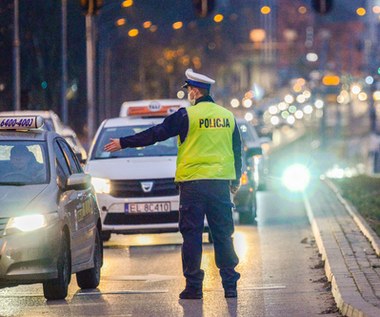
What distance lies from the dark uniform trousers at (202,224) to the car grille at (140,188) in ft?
20.1

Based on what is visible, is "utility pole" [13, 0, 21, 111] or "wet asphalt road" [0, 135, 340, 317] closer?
"wet asphalt road" [0, 135, 340, 317]

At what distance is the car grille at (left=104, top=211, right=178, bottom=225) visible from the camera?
19.5 meters

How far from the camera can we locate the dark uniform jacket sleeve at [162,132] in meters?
13.4

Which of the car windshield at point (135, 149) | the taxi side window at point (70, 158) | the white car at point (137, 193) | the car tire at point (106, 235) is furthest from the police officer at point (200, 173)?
the car windshield at point (135, 149)

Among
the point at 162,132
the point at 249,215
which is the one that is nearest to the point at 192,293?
the point at 162,132

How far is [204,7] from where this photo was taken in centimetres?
3625

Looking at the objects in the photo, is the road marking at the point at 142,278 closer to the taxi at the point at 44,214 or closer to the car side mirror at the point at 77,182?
the taxi at the point at 44,214

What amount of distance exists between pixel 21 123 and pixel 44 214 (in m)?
1.66

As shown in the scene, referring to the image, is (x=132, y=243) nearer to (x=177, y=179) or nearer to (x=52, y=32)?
(x=177, y=179)

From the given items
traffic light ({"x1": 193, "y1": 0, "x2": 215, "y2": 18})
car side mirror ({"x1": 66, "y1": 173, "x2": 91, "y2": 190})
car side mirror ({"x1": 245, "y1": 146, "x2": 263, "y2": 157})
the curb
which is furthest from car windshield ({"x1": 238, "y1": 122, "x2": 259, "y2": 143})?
car side mirror ({"x1": 66, "y1": 173, "x2": 91, "y2": 190})

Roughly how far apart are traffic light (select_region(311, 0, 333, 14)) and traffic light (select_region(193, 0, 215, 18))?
92.0 inches

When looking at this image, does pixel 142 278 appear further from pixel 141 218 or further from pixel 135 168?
pixel 135 168

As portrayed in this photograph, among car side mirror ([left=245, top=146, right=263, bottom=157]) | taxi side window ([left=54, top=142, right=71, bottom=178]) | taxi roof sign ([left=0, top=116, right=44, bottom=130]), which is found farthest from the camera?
car side mirror ([left=245, top=146, right=263, bottom=157])

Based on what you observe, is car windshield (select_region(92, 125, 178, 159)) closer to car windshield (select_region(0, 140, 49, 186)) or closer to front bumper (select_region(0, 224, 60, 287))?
car windshield (select_region(0, 140, 49, 186))
